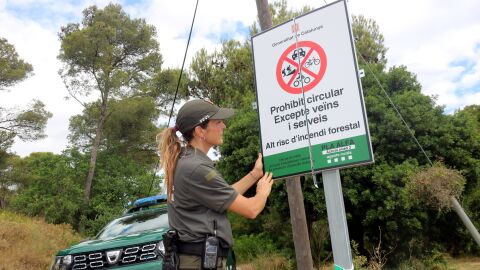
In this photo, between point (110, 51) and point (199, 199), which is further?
point (110, 51)

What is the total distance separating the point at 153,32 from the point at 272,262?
20.3 m

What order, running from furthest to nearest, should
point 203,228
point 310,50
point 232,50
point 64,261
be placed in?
1. point 232,50
2. point 64,261
3. point 310,50
4. point 203,228

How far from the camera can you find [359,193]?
10508 mm

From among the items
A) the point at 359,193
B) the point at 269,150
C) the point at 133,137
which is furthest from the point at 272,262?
the point at 133,137

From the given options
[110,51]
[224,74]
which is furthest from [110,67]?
[224,74]

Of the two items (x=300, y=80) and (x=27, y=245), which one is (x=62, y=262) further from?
(x=27, y=245)

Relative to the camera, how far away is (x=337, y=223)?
10.8ft

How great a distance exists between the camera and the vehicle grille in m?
5.35

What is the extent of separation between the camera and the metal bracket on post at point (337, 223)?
10.6 ft

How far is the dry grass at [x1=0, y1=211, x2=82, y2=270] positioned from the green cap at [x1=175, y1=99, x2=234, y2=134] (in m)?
8.79

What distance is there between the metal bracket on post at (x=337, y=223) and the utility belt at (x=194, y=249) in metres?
1.13

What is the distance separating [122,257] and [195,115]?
11.3 feet

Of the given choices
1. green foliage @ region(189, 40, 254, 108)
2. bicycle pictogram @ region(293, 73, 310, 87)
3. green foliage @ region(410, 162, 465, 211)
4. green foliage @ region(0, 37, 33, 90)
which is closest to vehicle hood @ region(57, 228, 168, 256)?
bicycle pictogram @ region(293, 73, 310, 87)

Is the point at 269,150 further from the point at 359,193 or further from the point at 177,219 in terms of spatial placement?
the point at 359,193
